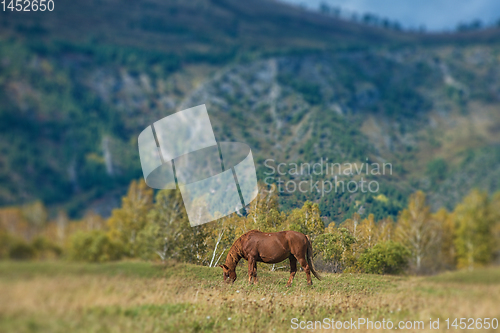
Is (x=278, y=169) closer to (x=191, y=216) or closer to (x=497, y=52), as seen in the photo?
(x=191, y=216)

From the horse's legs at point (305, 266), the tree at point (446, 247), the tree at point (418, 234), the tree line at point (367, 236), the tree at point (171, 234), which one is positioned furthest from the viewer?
the tree at point (418, 234)

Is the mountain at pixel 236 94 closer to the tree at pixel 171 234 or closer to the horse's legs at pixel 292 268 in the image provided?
the tree at pixel 171 234

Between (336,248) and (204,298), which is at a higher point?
(336,248)

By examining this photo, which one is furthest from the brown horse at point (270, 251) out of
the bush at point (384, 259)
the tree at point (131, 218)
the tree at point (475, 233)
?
the tree at point (131, 218)

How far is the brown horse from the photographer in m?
14.3

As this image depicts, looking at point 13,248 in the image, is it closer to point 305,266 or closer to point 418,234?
point 305,266

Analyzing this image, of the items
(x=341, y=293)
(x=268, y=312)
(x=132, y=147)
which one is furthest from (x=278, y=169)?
A: (x=132, y=147)

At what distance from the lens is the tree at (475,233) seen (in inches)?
584

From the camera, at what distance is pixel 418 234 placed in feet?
63.7

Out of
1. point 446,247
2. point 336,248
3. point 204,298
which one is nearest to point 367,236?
point 336,248

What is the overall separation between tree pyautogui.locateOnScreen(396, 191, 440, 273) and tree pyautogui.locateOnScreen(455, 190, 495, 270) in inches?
69.8

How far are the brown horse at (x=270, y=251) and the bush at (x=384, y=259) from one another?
10.6 ft

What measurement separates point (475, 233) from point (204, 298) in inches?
449

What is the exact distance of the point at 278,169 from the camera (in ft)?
68.7
